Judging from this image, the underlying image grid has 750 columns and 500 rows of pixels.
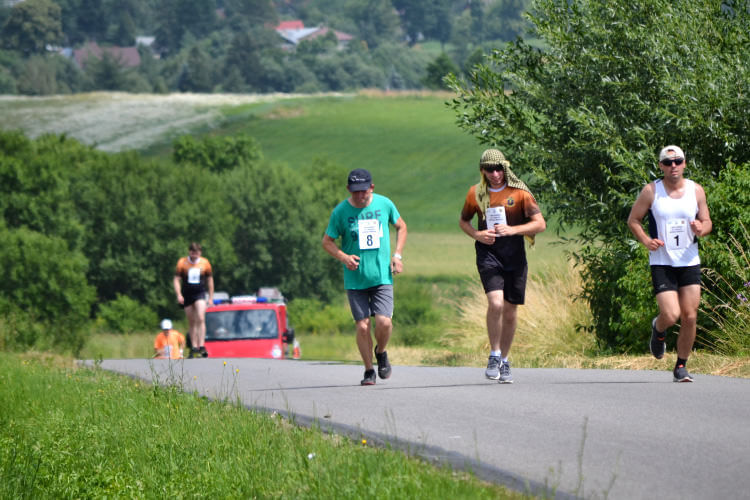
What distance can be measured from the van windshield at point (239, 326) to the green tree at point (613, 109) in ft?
33.2

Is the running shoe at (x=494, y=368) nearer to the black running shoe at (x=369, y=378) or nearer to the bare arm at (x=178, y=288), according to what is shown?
the black running shoe at (x=369, y=378)

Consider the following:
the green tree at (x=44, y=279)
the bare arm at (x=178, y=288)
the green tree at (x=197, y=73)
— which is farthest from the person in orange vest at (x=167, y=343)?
the green tree at (x=197, y=73)

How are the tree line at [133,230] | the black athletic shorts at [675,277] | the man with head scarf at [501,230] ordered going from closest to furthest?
the black athletic shorts at [675,277] < the man with head scarf at [501,230] < the tree line at [133,230]

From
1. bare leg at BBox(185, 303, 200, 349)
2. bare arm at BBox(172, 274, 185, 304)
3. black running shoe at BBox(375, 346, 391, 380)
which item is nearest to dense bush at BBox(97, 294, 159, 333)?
bare leg at BBox(185, 303, 200, 349)

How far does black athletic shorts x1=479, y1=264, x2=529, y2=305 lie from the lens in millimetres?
11070

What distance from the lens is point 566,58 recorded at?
16.7 metres

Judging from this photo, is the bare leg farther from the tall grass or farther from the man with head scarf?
the man with head scarf

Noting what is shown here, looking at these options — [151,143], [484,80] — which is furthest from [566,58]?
[151,143]

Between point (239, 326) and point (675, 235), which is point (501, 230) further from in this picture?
point (239, 326)

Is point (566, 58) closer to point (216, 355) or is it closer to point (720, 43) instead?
point (720, 43)

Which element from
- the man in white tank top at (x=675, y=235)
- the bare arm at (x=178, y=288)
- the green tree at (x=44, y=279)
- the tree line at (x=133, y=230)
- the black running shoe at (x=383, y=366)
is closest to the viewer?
the man in white tank top at (x=675, y=235)

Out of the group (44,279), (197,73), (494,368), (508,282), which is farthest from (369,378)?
(197,73)

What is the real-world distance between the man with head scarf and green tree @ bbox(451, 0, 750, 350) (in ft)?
11.6

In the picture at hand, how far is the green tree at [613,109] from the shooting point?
1495cm
